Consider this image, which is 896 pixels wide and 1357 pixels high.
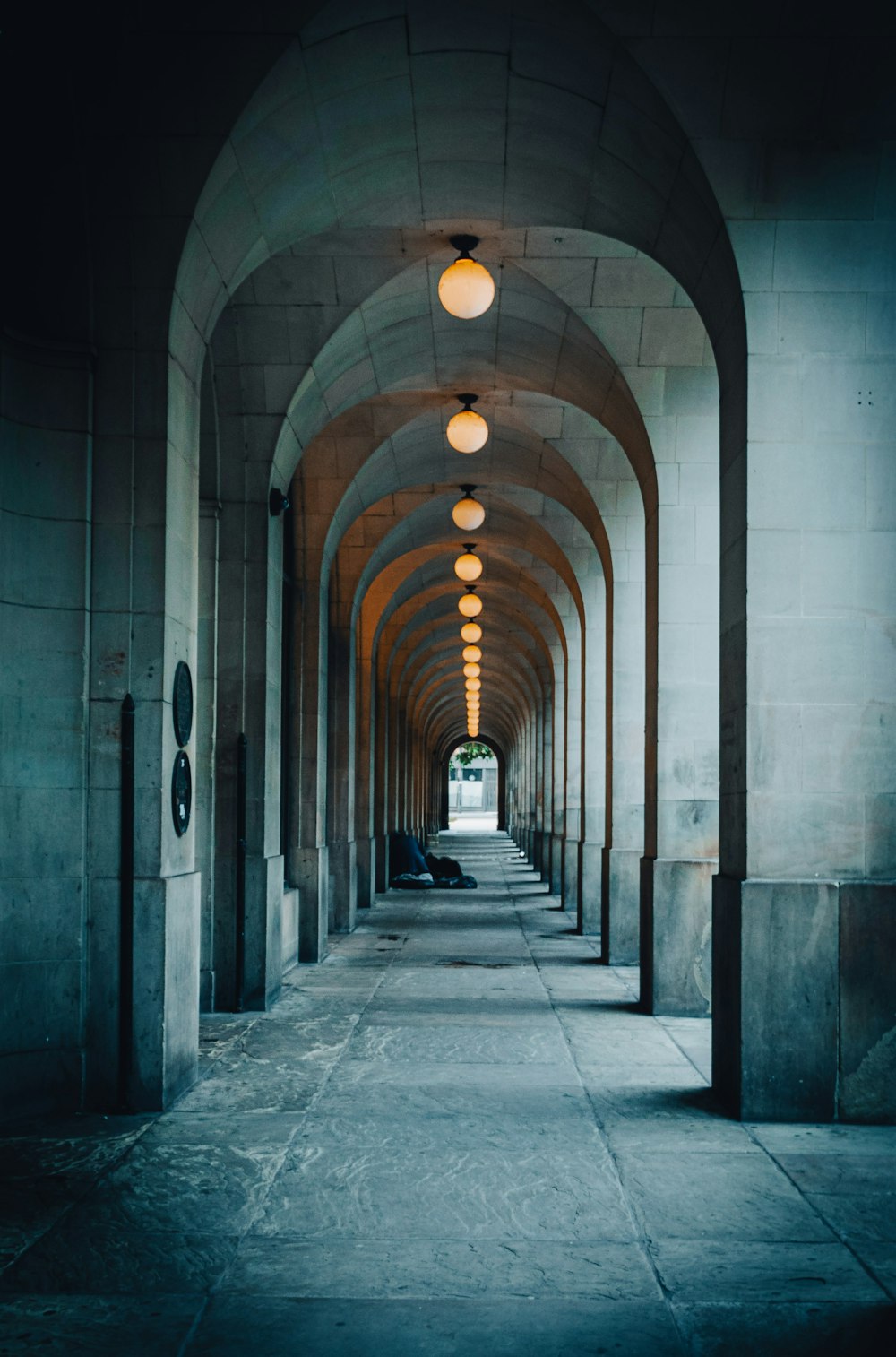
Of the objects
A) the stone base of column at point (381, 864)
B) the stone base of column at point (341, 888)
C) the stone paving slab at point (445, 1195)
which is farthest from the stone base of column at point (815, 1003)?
the stone base of column at point (381, 864)

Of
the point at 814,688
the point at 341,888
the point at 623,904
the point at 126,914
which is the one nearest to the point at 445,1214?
the point at 126,914

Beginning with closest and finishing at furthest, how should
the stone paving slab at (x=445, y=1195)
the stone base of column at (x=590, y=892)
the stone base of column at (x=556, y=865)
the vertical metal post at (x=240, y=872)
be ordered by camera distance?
the stone paving slab at (x=445, y=1195), the vertical metal post at (x=240, y=872), the stone base of column at (x=590, y=892), the stone base of column at (x=556, y=865)

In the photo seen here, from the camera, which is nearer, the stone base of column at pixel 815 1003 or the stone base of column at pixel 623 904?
the stone base of column at pixel 815 1003

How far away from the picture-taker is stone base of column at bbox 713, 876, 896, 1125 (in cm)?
714

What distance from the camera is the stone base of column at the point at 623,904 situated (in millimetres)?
14078

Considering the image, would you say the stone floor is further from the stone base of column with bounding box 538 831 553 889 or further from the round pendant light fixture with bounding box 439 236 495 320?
the stone base of column with bounding box 538 831 553 889

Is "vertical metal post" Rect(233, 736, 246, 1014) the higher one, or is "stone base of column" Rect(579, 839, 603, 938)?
"vertical metal post" Rect(233, 736, 246, 1014)

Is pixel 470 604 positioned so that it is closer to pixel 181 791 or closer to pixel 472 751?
pixel 181 791

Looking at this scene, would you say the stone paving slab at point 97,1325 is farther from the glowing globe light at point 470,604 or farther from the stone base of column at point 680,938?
the glowing globe light at point 470,604

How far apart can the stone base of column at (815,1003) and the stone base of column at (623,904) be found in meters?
6.76

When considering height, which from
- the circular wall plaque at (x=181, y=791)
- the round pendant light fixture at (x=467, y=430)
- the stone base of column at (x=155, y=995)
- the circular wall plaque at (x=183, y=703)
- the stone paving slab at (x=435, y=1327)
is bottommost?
the stone paving slab at (x=435, y=1327)

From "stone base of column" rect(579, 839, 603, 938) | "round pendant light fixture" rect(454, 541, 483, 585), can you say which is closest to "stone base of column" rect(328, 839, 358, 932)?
"stone base of column" rect(579, 839, 603, 938)

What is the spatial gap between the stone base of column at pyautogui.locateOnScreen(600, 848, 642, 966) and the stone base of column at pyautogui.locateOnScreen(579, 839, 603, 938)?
3.19 m

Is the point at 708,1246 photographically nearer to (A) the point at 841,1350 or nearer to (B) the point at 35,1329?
(A) the point at 841,1350
